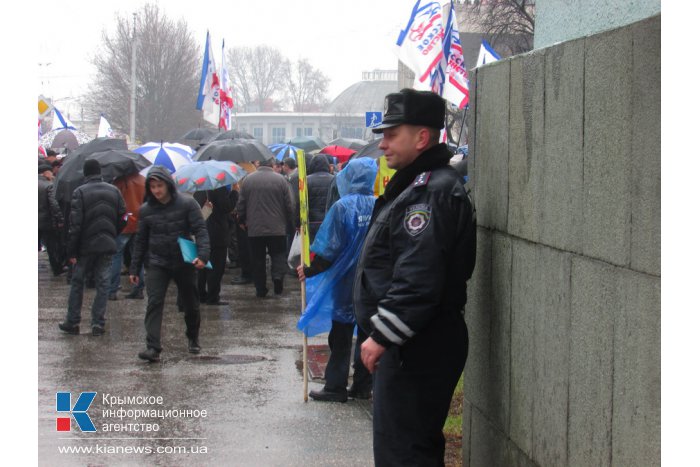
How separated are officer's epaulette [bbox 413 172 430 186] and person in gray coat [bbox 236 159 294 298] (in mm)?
10633

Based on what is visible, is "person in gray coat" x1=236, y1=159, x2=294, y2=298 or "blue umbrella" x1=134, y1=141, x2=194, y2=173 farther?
"blue umbrella" x1=134, y1=141, x2=194, y2=173

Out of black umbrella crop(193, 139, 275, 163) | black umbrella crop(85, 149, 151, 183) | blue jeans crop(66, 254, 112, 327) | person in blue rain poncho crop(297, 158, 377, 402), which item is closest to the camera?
person in blue rain poncho crop(297, 158, 377, 402)

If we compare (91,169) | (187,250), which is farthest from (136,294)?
(187,250)

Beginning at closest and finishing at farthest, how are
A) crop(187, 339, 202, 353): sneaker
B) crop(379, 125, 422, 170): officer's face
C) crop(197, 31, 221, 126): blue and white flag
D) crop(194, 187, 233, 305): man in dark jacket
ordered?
crop(379, 125, 422, 170): officer's face, crop(187, 339, 202, 353): sneaker, crop(194, 187, 233, 305): man in dark jacket, crop(197, 31, 221, 126): blue and white flag

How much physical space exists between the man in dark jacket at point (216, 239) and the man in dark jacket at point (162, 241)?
4.02 meters

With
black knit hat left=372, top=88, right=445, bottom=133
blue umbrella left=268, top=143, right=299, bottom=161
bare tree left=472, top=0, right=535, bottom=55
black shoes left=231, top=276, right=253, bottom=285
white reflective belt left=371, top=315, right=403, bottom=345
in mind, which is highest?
bare tree left=472, top=0, right=535, bottom=55

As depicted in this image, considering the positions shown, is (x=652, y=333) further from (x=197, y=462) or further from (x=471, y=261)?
(x=197, y=462)

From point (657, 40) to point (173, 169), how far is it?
14400 mm

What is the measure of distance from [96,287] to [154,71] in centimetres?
4982

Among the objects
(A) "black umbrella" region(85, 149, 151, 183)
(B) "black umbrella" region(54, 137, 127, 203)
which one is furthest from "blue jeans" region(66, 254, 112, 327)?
(B) "black umbrella" region(54, 137, 127, 203)

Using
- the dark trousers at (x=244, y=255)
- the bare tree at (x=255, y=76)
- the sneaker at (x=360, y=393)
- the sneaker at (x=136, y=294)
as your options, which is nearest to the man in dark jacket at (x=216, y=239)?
the sneaker at (x=136, y=294)

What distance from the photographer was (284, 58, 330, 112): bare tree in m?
151

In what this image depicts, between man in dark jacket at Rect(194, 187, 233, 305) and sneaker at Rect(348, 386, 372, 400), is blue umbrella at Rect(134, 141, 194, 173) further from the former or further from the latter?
sneaker at Rect(348, 386, 372, 400)

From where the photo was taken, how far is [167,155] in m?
17.1
